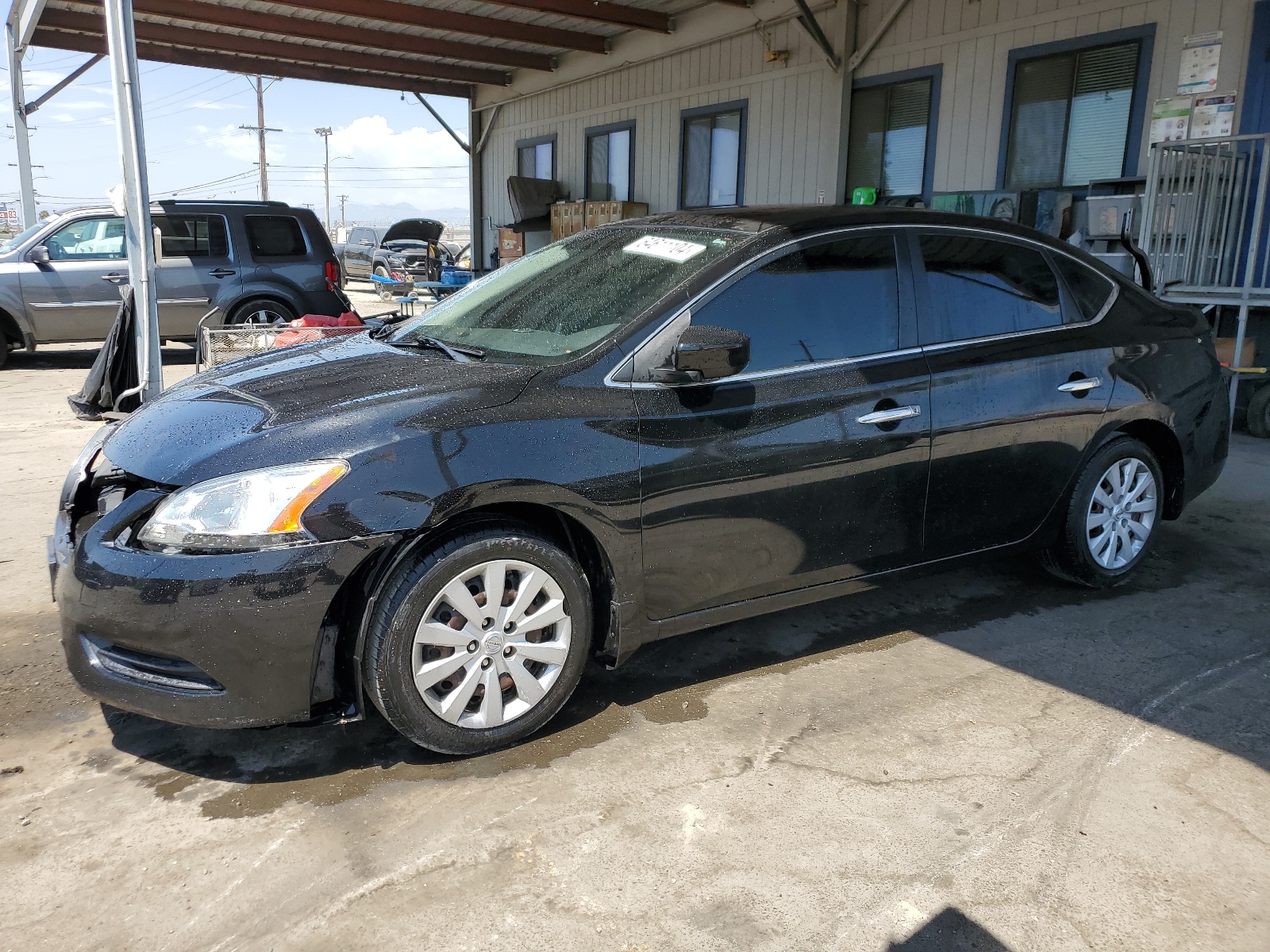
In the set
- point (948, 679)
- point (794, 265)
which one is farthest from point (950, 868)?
point (794, 265)

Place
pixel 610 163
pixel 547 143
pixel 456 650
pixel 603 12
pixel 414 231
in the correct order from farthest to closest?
pixel 414 231, pixel 547 143, pixel 610 163, pixel 603 12, pixel 456 650

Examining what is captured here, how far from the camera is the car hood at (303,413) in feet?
8.98

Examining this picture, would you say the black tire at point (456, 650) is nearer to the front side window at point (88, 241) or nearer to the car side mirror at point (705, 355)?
the car side mirror at point (705, 355)

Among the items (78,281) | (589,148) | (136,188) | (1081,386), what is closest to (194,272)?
(78,281)

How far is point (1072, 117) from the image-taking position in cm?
892

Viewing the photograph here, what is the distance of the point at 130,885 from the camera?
7.89ft

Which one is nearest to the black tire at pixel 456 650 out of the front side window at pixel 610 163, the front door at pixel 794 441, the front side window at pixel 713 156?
the front door at pixel 794 441

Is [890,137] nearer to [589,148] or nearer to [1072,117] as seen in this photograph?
[1072,117]

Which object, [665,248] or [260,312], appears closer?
[665,248]

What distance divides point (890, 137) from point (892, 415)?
8.01m

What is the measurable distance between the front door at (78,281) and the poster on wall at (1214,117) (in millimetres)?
10225

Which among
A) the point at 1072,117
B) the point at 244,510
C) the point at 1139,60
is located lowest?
the point at 244,510

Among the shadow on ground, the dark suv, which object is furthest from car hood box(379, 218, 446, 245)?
the dark suv

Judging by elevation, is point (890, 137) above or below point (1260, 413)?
above
